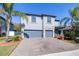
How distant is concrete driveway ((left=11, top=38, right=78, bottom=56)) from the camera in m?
4.95

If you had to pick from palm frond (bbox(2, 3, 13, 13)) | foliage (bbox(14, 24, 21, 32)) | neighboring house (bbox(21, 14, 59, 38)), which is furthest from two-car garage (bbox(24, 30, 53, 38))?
palm frond (bbox(2, 3, 13, 13))

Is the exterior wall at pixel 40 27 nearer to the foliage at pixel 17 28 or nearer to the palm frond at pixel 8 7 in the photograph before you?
the foliage at pixel 17 28

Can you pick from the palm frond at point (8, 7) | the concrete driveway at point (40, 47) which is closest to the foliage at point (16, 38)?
the concrete driveway at point (40, 47)

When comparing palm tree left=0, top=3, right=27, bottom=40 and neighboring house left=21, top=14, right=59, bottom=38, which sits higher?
palm tree left=0, top=3, right=27, bottom=40


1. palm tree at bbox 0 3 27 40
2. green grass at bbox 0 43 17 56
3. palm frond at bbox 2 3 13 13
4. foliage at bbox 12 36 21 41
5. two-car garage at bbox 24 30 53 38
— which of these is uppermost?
palm frond at bbox 2 3 13 13

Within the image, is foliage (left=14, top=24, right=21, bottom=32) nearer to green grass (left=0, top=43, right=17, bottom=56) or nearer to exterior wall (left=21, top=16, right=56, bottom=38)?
exterior wall (left=21, top=16, right=56, bottom=38)

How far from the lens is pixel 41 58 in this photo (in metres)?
4.87

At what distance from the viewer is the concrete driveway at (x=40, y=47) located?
4953mm

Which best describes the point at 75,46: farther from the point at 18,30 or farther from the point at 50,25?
the point at 18,30

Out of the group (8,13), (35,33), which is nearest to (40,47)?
(35,33)

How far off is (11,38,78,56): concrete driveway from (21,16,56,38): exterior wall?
0.39ft

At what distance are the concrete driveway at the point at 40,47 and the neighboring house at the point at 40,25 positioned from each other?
12 centimetres

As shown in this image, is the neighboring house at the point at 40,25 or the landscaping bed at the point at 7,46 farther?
the neighboring house at the point at 40,25

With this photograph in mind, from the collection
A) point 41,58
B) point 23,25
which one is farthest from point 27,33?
point 41,58
